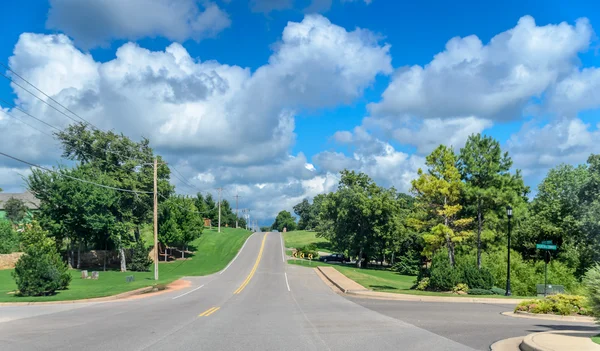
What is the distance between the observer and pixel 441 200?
32.3 metres

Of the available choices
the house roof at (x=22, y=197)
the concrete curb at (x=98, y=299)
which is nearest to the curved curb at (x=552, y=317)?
the concrete curb at (x=98, y=299)

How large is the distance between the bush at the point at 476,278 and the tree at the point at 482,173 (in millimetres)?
4090

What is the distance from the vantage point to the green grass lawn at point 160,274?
3039cm

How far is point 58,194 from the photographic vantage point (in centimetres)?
5356

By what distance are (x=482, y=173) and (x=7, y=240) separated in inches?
2164

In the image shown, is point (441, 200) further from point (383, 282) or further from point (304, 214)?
point (304, 214)

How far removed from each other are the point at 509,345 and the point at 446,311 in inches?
338

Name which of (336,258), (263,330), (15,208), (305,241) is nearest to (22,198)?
(15,208)

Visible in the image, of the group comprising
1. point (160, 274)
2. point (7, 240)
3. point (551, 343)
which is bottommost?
point (160, 274)

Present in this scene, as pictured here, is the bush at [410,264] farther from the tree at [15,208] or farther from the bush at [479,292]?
the tree at [15,208]

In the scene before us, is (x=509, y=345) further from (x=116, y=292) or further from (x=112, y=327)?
(x=116, y=292)

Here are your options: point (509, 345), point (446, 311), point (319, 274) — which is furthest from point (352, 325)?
point (319, 274)

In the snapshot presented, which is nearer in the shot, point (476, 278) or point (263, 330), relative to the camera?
point (263, 330)

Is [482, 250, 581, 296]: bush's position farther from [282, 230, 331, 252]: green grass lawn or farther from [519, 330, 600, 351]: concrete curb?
[282, 230, 331, 252]: green grass lawn
